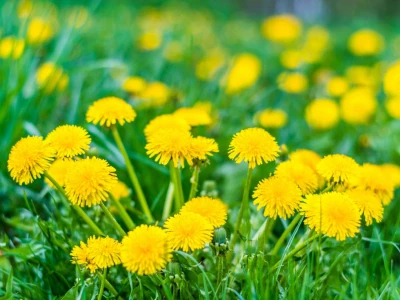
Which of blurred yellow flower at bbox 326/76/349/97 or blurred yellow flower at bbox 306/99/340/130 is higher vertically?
blurred yellow flower at bbox 326/76/349/97

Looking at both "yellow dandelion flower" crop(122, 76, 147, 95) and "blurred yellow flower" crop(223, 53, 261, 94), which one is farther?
"blurred yellow flower" crop(223, 53, 261, 94)

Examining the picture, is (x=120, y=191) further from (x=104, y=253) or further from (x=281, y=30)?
(x=281, y=30)

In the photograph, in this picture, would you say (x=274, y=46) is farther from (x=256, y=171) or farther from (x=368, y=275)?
(x=368, y=275)

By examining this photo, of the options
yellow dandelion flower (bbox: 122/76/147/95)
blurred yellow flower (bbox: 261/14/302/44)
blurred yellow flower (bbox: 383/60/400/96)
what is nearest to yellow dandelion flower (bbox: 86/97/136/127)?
yellow dandelion flower (bbox: 122/76/147/95)

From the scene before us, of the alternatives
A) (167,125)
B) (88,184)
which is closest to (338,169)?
(167,125)

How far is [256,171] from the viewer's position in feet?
6.97

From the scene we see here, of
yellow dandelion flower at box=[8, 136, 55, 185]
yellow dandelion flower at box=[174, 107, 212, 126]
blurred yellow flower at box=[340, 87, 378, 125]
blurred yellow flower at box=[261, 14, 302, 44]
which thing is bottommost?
yellow dandelion flower at box=[8, 136, 55, 185]

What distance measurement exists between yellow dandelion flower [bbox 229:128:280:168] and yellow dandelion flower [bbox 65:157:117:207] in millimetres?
270

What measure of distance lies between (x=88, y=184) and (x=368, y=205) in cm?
59

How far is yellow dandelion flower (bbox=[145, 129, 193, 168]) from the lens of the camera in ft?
4.25

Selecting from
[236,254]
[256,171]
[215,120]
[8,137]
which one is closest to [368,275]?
[236,254]

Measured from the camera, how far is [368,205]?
4.22 ft

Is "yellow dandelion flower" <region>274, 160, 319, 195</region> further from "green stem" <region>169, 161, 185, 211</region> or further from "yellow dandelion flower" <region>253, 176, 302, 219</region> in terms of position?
"green stem" <region>169, 161, 185, 211</region>

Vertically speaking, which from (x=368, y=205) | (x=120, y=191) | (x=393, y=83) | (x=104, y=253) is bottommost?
(x=104, y=253)
